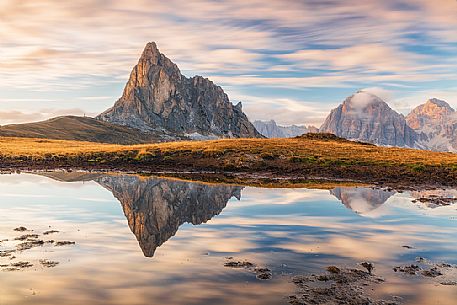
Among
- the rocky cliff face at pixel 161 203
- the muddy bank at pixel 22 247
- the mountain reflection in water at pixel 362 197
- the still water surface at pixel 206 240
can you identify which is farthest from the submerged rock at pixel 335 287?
the mountain reflection in water at pixel 362 197

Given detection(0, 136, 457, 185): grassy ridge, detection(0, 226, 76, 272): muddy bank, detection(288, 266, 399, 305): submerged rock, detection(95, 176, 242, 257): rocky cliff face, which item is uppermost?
detection(0, 136, 457, 185): grassy ridge

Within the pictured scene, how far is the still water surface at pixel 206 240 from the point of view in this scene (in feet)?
60.8

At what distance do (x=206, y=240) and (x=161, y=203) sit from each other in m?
15.5

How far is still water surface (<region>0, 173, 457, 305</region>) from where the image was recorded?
18547mm

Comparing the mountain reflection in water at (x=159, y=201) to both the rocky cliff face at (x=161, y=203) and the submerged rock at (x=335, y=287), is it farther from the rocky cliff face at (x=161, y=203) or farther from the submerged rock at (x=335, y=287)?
the submerged rock at (x=335, y=287)

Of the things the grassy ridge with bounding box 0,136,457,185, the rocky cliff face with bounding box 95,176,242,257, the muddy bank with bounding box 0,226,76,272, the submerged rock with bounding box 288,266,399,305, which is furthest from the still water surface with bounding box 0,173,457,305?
the grassy ridge with bounding box 0,136,457,185

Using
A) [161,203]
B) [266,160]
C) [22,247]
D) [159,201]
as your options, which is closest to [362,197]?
[161,203]

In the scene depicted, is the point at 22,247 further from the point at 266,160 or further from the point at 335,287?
the point at 266,160

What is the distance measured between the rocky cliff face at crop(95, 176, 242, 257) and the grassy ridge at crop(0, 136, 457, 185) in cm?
1952

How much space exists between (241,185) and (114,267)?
37.3 metres

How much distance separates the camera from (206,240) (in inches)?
1110

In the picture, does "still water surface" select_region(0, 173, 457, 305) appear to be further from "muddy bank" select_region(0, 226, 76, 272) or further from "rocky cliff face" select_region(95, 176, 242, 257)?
"muddy bank" select_region(0, 226, 76, 272)

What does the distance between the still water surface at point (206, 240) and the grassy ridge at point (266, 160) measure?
55.2ft

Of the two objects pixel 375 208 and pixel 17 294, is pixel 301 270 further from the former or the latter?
pixel 375 208
